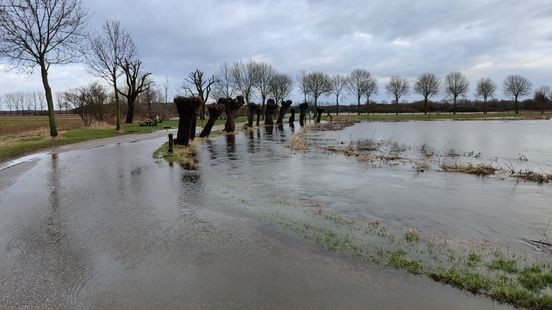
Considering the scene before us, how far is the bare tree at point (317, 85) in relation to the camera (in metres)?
92.0

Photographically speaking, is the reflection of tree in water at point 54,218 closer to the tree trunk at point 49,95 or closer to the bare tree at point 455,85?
the tree trunk at point 49,95

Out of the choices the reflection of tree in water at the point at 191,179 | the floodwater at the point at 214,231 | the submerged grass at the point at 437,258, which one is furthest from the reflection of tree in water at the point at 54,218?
the submerged grass at the point at 437,258

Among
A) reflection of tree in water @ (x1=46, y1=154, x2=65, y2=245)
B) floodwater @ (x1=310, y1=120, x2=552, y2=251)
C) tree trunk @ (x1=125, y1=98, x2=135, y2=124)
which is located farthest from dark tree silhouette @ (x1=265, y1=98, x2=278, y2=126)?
reflection of tree in water @ (x1=46, y1=154, x2=65, y2=245)

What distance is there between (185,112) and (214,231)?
1552 cm

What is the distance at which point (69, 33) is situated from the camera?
2669 cm

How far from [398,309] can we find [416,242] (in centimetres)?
255

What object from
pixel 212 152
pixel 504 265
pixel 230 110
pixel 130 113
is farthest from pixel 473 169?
pixel 130 113

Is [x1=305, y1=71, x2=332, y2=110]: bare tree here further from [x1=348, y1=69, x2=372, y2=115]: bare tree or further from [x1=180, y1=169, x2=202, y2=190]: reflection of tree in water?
[x1=180, y1=169, x2=202, y2=190]: reflection of tree in water

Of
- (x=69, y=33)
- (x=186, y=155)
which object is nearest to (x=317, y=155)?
(x=186, y=155)

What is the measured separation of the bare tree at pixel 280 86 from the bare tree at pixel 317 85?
4244 millimetres

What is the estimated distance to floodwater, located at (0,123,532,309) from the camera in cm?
512

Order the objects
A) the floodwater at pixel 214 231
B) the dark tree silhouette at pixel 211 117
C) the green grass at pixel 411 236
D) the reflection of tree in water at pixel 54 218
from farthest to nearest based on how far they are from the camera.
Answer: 1. the dark tree silhouette at pixel 211 117
2. the reflection of tree in water at pixel 54 218
3. the green grass at pixel 411 236
4. the floodwater at pixel 214 231

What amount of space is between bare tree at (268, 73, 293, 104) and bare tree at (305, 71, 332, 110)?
4.24 meters

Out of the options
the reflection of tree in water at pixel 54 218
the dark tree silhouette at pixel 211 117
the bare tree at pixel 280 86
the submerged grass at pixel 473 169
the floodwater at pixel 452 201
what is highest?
the bare tree at pixel 280 86
